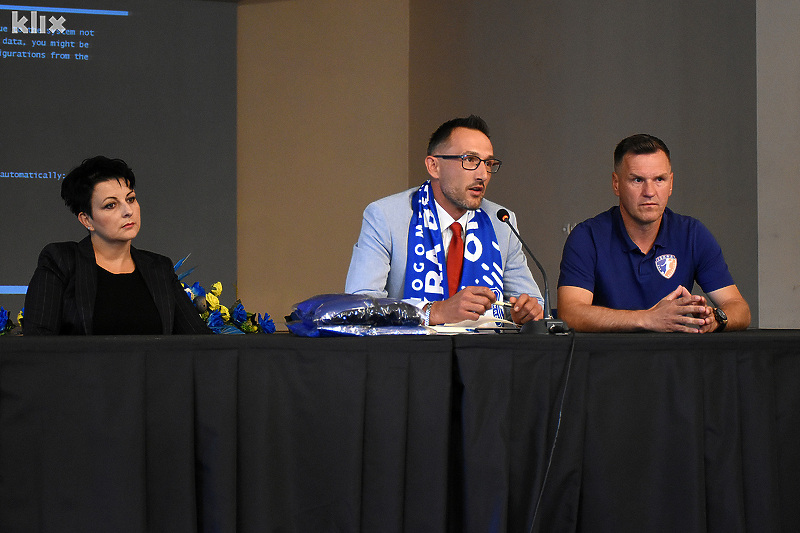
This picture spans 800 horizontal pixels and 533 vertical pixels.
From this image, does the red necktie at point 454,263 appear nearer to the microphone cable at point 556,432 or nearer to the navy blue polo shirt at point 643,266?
the navy blue polo shirt at point 643,266

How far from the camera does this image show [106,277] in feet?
6.79

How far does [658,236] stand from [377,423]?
1233 mm

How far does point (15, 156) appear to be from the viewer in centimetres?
374

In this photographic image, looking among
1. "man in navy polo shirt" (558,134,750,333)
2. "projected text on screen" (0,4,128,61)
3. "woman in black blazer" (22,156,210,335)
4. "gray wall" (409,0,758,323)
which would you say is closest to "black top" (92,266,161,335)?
"woman in black blazer" (22,156,210,335)

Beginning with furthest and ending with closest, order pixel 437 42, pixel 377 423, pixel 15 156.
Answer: pixel 437 42 < pixel 15 156 < pixel 377 423

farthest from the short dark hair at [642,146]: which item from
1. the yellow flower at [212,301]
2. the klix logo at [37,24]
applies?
the klix logo at [37,24]

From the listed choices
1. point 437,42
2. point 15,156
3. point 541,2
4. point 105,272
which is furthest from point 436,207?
point 15,156

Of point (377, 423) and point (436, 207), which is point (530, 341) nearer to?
point (377, 423)

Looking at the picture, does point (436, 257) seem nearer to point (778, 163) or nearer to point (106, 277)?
point (106, 277)

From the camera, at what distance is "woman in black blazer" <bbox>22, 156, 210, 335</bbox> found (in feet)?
6.39

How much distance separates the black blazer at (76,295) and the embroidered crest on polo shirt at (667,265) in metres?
1.27

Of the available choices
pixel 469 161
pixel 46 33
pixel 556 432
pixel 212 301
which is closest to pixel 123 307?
pixel 212 301

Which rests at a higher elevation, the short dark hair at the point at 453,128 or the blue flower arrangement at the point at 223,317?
the short dark hair at the point at 453,128

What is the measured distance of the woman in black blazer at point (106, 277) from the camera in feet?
6.39
